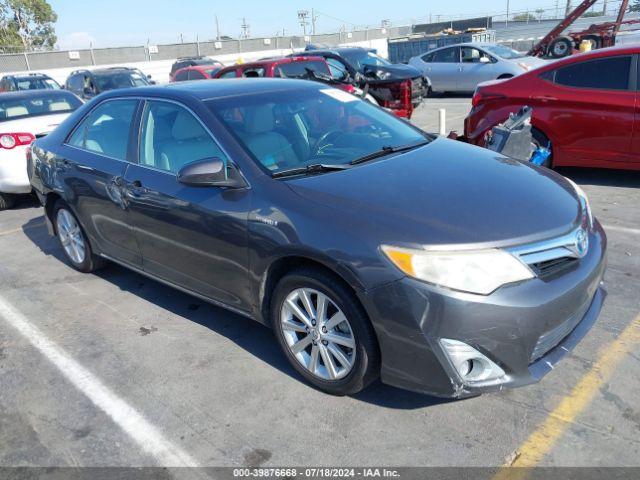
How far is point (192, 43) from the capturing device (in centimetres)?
3384

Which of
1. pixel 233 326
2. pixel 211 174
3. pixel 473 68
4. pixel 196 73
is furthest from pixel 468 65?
pixel 211 174

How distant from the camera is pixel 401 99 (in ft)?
39.3

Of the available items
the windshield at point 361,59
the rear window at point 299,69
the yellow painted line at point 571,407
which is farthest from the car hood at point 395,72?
the yellow painted line at point 571,407

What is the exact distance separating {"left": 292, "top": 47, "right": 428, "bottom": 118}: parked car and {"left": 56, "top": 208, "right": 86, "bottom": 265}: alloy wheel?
7174mm

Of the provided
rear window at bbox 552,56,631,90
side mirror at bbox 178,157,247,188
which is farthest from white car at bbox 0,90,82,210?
rear window at bbox 552,56,631,90

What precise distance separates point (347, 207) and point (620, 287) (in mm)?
2442

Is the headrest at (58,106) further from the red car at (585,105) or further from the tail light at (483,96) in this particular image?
the red car at (585,105)

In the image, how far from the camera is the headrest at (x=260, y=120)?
3.51 meters

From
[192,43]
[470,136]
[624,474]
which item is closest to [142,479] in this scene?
[624,474]

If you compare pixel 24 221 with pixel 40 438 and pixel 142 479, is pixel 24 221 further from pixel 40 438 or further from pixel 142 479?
pixel 142 479

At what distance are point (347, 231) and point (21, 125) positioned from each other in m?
6.30

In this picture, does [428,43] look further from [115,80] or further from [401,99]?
[115,80]

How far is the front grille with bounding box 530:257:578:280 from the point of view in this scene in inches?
102

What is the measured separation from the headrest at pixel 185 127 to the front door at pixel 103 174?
1.70 feet
